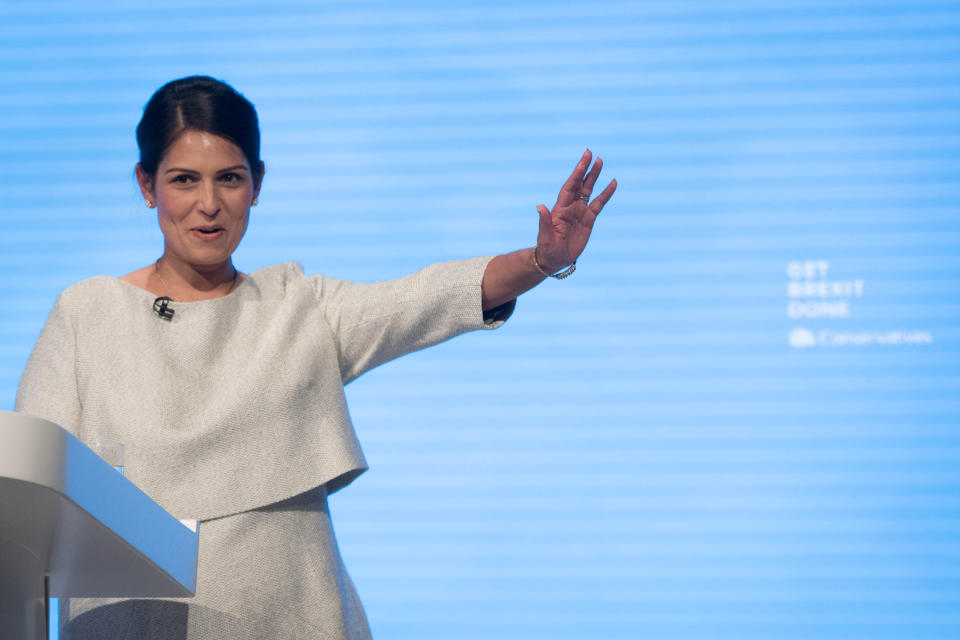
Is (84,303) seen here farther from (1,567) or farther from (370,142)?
(370,142)

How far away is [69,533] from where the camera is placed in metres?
0.66

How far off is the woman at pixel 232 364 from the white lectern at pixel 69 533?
0.91 feet

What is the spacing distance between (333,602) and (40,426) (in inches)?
26.9

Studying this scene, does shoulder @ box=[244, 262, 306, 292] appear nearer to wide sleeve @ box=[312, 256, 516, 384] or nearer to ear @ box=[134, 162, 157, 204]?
wide sleeve @ box=[312, 256, 516, 384]

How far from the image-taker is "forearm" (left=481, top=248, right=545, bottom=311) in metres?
1.19

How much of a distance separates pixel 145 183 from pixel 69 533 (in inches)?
30.7

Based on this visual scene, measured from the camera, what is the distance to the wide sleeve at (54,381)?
1178mm

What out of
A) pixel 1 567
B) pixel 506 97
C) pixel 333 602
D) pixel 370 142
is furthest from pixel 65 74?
pixel 1 567

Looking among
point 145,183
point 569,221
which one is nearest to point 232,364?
point 145,183

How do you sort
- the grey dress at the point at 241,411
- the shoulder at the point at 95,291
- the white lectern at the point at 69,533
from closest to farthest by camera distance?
the white lectern at the point at 69,533
the grey dress at the point at 241,411
the shoulder at the point at 95,291

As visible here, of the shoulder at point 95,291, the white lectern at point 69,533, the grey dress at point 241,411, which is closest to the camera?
the white lectern at point 69,533

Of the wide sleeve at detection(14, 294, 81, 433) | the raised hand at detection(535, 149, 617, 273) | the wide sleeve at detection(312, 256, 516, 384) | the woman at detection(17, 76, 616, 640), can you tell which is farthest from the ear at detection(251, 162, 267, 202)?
the raised hand at detection(535, 149, 617, 273)

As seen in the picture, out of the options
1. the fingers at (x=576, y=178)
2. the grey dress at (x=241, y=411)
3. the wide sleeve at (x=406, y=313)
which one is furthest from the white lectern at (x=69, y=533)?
the fingers at (x=576, y=178)

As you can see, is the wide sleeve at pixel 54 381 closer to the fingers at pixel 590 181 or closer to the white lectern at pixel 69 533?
the white lectern at pixel 69 533
